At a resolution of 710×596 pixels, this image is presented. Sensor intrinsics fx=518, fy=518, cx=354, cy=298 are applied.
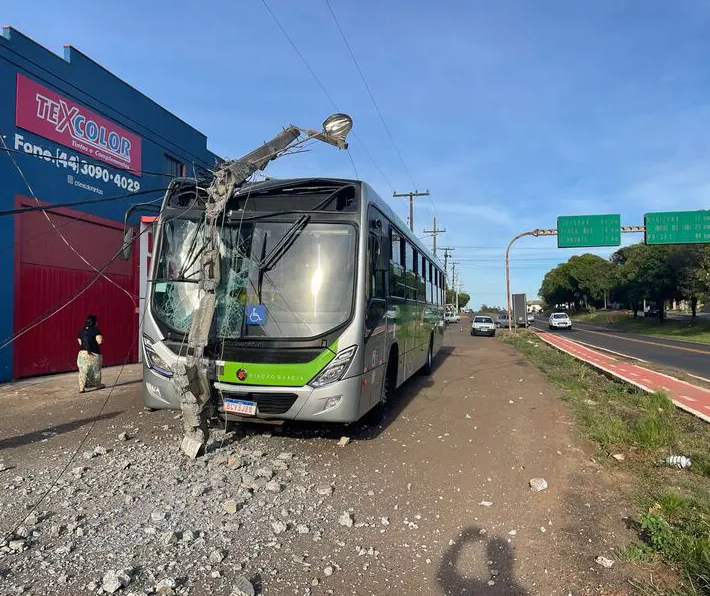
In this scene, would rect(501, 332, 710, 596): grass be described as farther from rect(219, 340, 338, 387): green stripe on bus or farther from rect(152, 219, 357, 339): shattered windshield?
rect(152, 219, 357, 339): shattered windshield

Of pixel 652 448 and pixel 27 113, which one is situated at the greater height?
pixel 27 113

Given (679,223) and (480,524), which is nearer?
(480,524)

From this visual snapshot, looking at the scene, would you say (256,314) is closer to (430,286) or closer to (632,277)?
(430,286)

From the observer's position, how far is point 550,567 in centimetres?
371

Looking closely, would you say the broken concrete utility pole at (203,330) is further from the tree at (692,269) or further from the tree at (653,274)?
the tree at (653,274)

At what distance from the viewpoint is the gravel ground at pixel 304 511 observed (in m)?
3.47

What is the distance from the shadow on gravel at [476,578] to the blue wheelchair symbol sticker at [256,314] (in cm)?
301

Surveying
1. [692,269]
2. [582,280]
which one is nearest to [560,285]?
[582,280]

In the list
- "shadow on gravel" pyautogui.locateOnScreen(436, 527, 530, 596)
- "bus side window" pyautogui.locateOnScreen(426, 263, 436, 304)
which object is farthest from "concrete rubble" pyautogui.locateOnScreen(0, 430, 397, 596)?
"bus side window" pyautogui.locateOnScreen(426, 263, 436, 304)

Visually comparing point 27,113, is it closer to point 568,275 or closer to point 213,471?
point 213,471

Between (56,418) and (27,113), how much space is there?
23.0 feet

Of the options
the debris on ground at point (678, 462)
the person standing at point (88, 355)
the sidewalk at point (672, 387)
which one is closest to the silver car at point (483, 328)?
the sidewalk at point (672, 387)

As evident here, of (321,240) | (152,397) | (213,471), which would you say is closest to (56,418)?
(152,397)

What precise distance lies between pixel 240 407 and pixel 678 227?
97.8 ft
